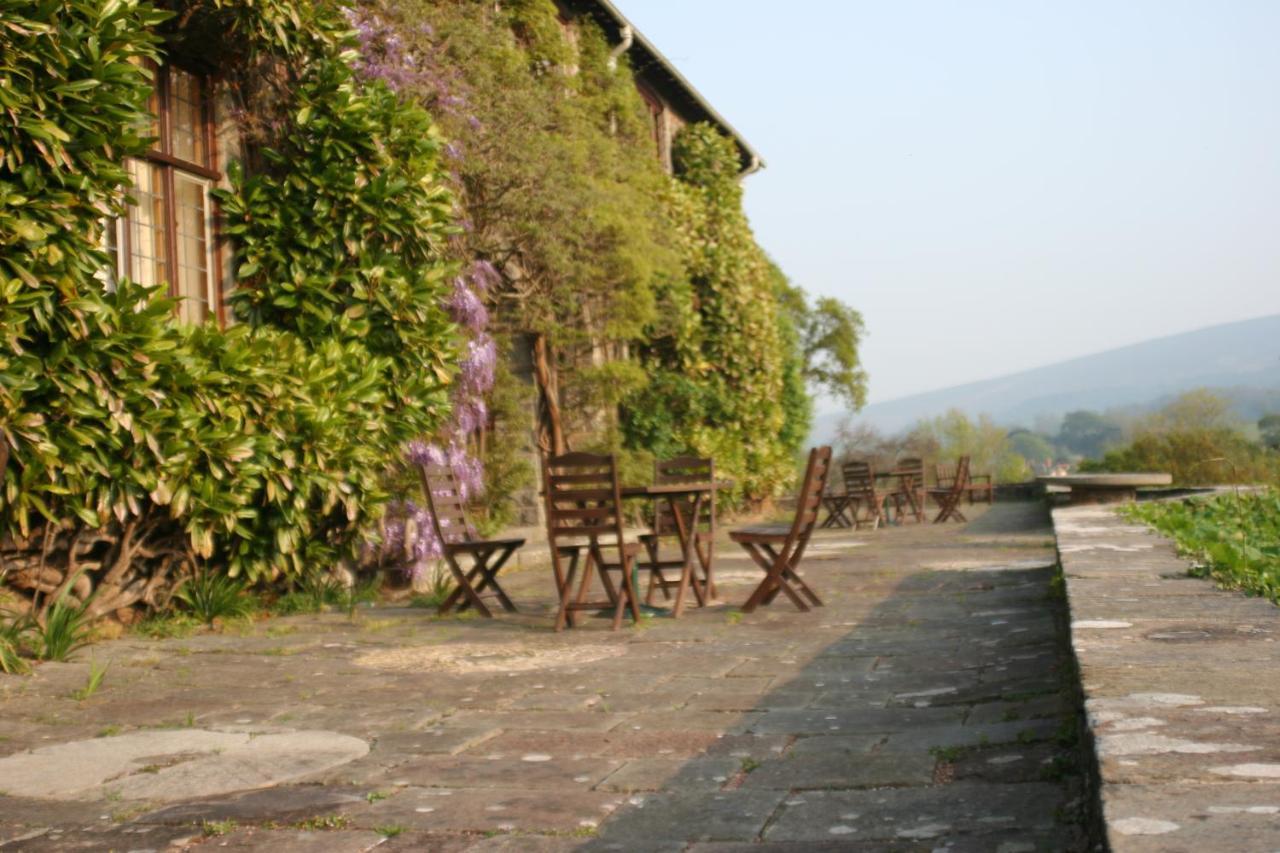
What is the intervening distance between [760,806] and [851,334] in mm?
25107

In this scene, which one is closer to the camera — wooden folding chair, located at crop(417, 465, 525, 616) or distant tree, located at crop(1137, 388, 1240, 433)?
wooden folding chair, located at crop(417, 465, 525, 616)

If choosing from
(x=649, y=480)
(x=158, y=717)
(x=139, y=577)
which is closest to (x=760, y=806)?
(x=158, y=717)

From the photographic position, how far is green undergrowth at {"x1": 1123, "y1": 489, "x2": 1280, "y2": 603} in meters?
4.76

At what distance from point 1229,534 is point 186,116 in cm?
662

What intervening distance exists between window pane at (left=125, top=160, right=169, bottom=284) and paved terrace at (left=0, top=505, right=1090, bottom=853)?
7.11 ft

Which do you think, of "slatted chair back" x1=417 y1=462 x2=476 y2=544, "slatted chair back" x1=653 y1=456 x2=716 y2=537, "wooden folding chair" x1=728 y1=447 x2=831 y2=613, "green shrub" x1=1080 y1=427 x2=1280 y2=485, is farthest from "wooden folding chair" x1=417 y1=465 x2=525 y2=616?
"green shrub" x1=1080 y1=427 x2=1280 y2=485

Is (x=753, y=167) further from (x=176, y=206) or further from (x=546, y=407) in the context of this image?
(x=176, y=206)

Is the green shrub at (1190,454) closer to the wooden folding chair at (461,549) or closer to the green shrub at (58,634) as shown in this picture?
the wooden folding chair at (461,549)

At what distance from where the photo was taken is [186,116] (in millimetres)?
7953

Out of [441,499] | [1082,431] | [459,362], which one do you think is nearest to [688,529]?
[441,499]

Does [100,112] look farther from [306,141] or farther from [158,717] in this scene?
[158,717]

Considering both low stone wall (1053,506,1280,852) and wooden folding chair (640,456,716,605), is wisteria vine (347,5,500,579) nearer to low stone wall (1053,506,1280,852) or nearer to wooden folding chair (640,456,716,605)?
wooden folding chair (640,456,716,605)

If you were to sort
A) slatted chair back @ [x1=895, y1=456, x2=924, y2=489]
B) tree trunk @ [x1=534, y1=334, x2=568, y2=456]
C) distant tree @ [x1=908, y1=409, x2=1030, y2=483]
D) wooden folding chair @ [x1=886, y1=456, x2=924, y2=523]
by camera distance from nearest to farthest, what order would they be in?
tree trunk @ [x1=534, y1=334, x2=568, y2=456] < slatted chair back @ [x1=895, y1=456, x2=924, y2=489] < wooden folding chair @ [x1=886, y1=456, x2=924, y2=523] < distant tree @ [x1=908, y1=409, x2=1030, y2=483]

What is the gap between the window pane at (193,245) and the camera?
25.4ft
